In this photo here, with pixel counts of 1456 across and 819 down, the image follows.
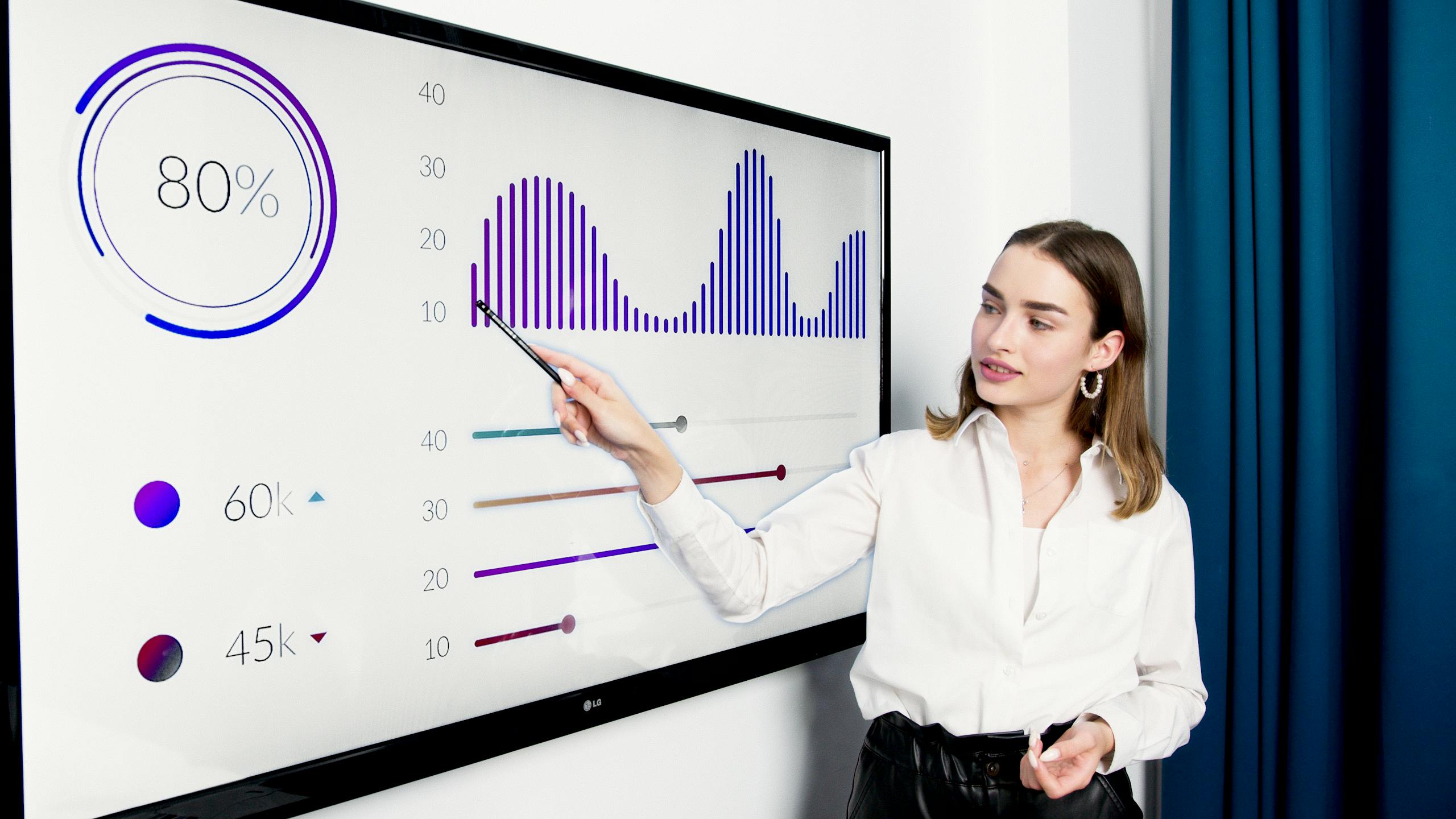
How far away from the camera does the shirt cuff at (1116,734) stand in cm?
118

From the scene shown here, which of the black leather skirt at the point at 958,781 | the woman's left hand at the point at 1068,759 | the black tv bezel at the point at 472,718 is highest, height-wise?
the black tv bezel at the point at 472,718

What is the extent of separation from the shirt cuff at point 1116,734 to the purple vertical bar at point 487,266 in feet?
3.11

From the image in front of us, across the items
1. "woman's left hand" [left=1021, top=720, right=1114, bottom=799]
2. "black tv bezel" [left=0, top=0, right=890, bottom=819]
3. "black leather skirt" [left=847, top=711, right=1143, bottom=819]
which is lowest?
"black leather skirt" [left=847, top=711, right=1143, bottom=819]

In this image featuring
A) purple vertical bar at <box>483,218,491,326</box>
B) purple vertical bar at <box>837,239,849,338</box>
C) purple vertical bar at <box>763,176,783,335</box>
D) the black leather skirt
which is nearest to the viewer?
purple vertical bar at <box>483,218,491,326</box>

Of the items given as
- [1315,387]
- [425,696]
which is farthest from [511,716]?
[1315,387]

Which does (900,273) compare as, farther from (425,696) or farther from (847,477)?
(425,696)

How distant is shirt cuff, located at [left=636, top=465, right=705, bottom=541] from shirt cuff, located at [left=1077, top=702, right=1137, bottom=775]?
62 centimetres

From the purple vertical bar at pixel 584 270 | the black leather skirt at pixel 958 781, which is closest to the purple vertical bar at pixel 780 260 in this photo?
the purple vertical bar at pixel 584 270

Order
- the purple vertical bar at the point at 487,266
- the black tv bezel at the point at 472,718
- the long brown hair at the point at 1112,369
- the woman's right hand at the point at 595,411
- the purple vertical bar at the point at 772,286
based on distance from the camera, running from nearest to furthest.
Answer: the black tv bezel at the point at 472,718, the woman's right hand at the point at 595,411, the purple vertical bar at the point at 487,266, the long brown hair at the point at 1112,369, the purple vertical bar at the point at 772,286

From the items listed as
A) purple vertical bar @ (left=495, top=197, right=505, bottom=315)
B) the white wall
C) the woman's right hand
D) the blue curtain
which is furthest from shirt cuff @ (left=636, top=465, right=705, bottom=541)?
the blue curtain

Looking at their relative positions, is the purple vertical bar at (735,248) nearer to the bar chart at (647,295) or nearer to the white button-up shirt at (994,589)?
the bar chart at (647,295)

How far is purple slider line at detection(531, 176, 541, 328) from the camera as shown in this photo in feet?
3.66

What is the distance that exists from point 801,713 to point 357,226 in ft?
3.53

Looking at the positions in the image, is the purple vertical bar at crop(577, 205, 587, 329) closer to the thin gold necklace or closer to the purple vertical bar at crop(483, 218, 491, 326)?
the purple vertical bar at crop(483, 218, 491, 326)
